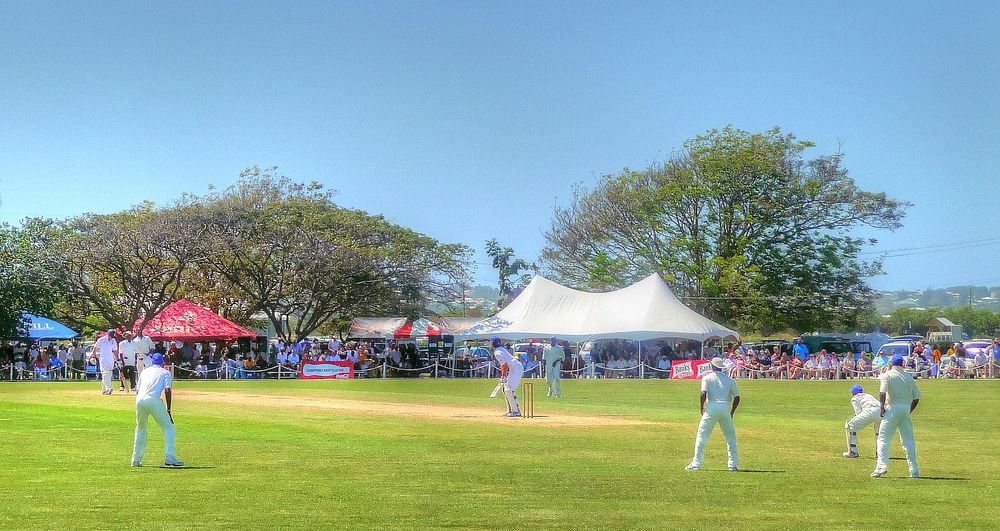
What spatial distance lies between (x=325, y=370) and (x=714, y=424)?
1547 inches

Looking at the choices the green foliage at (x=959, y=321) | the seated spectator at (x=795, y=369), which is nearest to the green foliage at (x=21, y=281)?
the seated spectator at (x=795, y=369)

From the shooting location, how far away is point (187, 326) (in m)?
53.8

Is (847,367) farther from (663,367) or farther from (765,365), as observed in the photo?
(663,367)

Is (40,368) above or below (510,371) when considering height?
above

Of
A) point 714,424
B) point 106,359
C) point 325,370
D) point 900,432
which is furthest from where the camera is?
point 325,370

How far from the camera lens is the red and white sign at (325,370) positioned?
53.4 metres

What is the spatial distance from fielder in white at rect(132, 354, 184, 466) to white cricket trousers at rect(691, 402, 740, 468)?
7.23 m

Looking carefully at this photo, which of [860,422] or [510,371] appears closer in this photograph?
[860,422]

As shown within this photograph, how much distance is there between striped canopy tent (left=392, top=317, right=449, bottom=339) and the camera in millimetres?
62919

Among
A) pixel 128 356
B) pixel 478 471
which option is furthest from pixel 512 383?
pixel 128 356

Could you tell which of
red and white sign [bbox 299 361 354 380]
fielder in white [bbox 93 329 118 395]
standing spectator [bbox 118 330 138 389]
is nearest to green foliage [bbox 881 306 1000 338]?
red and white sign [bbox 299 361 354 380]

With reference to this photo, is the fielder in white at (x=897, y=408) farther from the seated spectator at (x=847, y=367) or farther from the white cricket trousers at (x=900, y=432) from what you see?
the seated spectator at (x=847, y=367)

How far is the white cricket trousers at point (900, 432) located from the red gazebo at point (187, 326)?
42.0m

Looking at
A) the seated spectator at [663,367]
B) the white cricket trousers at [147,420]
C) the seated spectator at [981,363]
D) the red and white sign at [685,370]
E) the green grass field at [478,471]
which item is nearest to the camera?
the green grass field at [478,471]
